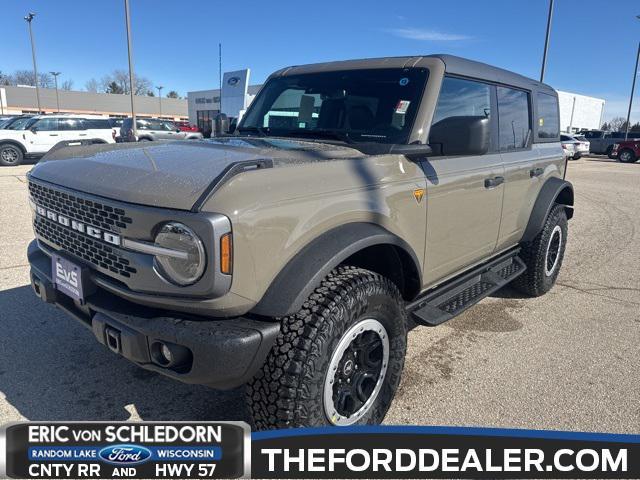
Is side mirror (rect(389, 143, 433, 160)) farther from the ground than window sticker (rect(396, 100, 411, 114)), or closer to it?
closer to it

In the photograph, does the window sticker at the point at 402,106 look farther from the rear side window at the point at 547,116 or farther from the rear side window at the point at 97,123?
the rear side window at the point at 97,123

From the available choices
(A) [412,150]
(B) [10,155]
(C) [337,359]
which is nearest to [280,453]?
(C) [337,359]

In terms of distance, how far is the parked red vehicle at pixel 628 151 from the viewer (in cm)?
Result: 2642

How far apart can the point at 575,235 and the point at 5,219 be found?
8.90 m

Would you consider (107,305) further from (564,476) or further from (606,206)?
(606,206)

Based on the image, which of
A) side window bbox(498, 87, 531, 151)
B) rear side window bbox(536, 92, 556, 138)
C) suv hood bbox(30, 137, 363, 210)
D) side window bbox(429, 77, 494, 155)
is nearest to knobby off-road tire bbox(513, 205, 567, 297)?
rear side window bbox(536, 92, 556, 138)

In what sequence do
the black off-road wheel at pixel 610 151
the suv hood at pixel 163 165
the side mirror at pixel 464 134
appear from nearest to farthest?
the suv hood at pixel 163 165, the side mirror at pixel 464 134, the black off-road wheel at pixel 610 151

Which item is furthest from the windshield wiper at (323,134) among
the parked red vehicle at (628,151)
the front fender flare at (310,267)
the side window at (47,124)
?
the parked red vehicle at (628,151)

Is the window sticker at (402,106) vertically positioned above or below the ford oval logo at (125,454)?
above

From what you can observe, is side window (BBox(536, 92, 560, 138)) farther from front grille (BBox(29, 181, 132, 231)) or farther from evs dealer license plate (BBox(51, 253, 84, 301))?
evs dealer license plate (BBox(51, 253, 84, 301))

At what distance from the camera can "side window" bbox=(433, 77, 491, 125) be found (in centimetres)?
307

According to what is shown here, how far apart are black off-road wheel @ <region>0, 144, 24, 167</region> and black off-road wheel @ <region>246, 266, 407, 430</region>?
676 inches

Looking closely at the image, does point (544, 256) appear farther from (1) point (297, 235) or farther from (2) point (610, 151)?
(2) point (610, 151)

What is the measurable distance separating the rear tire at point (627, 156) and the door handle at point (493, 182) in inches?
1119
